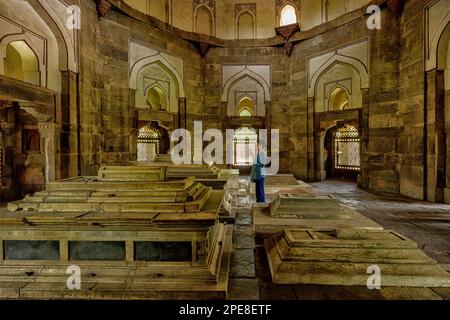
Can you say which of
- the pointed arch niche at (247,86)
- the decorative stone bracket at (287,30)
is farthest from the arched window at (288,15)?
the pointed arch niche at (247,86)

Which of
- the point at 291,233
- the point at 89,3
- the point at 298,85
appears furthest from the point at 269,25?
the point at 291,233

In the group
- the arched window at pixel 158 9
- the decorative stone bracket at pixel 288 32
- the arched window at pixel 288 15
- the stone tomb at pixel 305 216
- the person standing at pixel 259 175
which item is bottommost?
the stone tomb at pixel 305 216

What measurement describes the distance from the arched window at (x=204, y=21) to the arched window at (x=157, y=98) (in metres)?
2.89

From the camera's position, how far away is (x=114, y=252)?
2.80 m

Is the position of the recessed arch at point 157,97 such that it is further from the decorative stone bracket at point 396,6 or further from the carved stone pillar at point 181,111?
the decorative stone bracket at point 396,6

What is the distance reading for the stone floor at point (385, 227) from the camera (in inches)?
104

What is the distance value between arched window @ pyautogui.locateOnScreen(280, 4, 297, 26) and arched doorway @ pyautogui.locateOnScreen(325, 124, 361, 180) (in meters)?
4.57

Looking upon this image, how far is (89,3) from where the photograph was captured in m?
7.55

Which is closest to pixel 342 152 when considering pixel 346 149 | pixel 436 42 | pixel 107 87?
pixel 346 149

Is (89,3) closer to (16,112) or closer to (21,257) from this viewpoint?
(16,112)

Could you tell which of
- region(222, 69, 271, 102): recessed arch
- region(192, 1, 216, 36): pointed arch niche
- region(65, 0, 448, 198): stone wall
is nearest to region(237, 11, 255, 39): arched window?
region(65, 0, 448, 198): stone wall

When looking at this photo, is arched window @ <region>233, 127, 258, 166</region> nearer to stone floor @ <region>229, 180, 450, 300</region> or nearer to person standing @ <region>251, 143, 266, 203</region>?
stone floor @ <region>229, 180, 450, 300</region>

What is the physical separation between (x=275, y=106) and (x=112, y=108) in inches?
244
